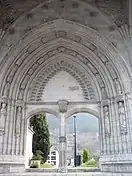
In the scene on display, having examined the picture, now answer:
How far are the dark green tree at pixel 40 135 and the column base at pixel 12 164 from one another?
20.9 feet

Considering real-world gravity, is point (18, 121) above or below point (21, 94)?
below

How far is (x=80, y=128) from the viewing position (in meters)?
14.7

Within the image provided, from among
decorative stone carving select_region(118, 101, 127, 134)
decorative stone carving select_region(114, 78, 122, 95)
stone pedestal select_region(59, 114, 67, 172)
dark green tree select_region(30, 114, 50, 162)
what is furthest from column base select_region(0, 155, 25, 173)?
dark green tree select_region(30, 114, 50, 162)

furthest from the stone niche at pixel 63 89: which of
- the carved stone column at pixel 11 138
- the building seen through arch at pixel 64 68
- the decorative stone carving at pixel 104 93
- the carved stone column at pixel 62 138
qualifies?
the carved stone column at pixel 11 138

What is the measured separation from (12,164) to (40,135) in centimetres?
718

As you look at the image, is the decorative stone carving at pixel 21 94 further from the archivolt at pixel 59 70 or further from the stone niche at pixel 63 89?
the stone niche at pixel 63 89

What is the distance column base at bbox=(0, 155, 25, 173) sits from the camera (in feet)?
22.4

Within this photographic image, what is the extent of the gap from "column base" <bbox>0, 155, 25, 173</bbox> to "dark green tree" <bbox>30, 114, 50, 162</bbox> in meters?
6.36

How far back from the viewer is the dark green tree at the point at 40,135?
45.0 ft

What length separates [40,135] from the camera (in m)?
14.1

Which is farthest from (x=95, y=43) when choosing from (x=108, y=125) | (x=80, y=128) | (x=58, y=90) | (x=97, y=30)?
(x=80, y=128)

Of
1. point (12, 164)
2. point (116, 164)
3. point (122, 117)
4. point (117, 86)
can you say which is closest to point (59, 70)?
point (117, 86)

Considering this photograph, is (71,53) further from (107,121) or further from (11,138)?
(11,138)

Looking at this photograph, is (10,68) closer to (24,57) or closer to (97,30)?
(24,57)
